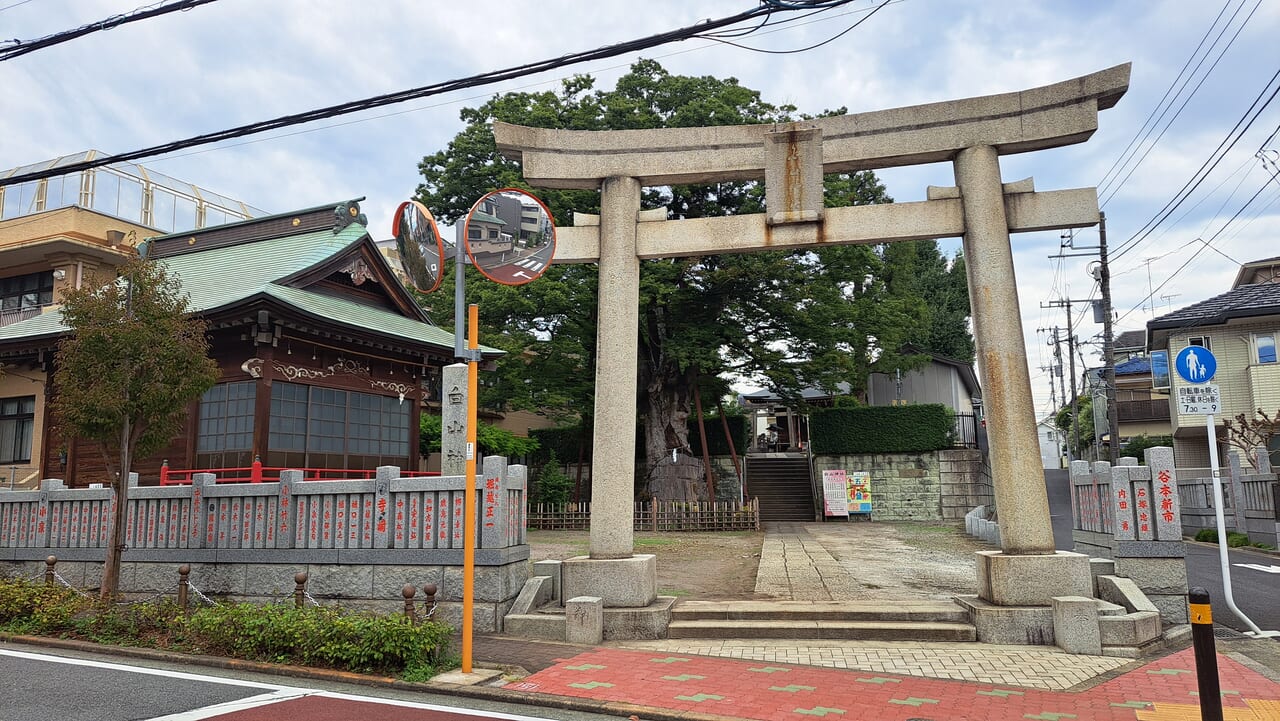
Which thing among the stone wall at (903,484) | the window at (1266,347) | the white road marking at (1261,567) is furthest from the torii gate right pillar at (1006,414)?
→ the window at (1266,347)

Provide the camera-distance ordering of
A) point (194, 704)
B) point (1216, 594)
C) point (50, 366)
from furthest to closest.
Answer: point (50, 366)
point (1216, 594)
point (194, 704)

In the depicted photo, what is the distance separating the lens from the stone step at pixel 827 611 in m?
9.55

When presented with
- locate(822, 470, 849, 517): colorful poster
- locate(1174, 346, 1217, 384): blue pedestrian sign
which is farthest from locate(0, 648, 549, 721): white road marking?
locate(822, 470, 849, 517): colorful poster

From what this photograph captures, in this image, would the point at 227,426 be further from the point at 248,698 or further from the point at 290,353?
the point at 248,698

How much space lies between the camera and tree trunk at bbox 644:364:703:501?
88.7 ft

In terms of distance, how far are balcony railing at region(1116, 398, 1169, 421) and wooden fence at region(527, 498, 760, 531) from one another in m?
33.0

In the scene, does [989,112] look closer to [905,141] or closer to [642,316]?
[905,141]

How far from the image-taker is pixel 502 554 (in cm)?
963

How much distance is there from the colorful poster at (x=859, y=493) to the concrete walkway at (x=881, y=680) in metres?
19.6

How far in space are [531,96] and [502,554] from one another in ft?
72.0

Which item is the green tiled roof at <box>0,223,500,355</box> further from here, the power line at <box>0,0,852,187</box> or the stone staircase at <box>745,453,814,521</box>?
the stone staircase at <box>745,453,814,521</box>

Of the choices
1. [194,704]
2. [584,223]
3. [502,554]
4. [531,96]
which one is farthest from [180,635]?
[531,96]

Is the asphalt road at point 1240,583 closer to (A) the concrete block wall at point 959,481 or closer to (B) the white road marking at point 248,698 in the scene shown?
(A) the concrete block wall at point 959,481

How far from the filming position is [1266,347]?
97.3 feet
